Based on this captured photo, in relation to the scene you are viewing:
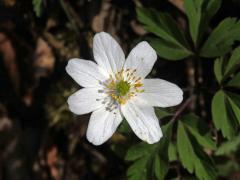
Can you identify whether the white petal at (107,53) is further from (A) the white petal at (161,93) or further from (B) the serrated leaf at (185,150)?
(B) the serrated leaf at (185,150)

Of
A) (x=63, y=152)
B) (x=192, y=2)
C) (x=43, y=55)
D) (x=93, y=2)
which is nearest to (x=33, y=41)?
(x=43, y=55)

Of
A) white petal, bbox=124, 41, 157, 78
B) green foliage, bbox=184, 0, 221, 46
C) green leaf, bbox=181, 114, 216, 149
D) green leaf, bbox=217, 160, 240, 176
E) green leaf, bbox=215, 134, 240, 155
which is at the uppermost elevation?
green foliage, bbox=184, 0, 221, 46

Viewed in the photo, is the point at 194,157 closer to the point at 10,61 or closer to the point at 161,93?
the point at 161,93

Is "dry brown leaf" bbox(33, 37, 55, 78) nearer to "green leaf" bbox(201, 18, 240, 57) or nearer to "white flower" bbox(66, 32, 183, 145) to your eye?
"white flower" bbox(66, 32, 183, 145)

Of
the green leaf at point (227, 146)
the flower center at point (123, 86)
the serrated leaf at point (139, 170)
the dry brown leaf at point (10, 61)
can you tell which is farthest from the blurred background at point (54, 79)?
the serrated leaf at point (139, 170)

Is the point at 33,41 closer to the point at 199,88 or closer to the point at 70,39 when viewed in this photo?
the point at 70,39

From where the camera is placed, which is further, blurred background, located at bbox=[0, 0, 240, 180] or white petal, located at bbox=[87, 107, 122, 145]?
blurred background, located at bbox=[0, 0, 240, 180]

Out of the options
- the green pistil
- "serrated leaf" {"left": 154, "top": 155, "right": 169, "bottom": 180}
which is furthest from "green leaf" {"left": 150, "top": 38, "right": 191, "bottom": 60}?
"serrated leaf" {"left": 154, "top": 155, "right": 169, "bottom": 180}

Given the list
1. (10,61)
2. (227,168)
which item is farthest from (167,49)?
(10,61)
